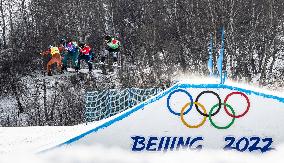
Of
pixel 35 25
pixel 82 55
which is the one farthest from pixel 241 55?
pixel 35 25

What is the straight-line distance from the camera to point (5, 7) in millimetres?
34750

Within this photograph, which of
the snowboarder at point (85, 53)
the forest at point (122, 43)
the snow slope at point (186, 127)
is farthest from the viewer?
the forest at point (122, 43)

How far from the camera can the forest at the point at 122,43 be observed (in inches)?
1055

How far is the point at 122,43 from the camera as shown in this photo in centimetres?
3403

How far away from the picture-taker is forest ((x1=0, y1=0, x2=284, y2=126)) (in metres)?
26.8

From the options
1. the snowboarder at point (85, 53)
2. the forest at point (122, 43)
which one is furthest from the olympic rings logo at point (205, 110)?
the forest at point (122, 43)

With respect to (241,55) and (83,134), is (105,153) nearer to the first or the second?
(83,134)

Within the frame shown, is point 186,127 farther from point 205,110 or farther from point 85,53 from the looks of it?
point 85,53

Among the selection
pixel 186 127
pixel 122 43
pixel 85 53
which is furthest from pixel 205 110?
pixel 122 43

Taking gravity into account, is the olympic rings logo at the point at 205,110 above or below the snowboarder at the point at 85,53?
below

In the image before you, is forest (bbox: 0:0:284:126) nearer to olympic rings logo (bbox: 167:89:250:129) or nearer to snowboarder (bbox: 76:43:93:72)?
snowboarder (bbox: 76:43:93:72)

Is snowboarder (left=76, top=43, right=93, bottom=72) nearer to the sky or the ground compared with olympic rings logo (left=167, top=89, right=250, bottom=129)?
nearer to the sky

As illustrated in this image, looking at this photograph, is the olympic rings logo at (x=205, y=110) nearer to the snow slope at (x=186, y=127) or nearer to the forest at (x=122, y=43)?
the snow slope at (x=186, y=127)

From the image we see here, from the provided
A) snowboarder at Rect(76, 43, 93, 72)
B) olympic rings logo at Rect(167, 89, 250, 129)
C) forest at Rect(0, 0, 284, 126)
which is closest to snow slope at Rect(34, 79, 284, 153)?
olympic rings logo at Rect(167, 89, 250, 129)
